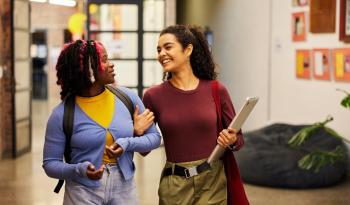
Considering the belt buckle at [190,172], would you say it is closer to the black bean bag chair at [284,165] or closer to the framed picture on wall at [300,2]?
the black bean bag chair at [284,165]

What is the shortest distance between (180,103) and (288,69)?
5.85 m

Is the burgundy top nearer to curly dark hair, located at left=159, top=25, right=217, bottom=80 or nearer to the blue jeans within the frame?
curly dark hair, located at left=159, top=25, right=217, bottom=80

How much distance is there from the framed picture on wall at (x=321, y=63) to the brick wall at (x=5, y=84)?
388 cm

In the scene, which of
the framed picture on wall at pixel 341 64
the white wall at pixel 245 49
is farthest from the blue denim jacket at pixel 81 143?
the white wall at pixel 245 49

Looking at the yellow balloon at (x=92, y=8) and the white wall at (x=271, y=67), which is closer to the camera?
the white wall at (x=271, y=67)

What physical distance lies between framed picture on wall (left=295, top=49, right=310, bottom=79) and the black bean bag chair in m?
0.96

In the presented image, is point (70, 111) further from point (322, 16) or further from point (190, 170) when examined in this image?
point (322, 16)

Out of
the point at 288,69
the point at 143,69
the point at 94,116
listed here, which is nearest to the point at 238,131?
the point at 94,116

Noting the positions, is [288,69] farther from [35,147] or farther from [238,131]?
[238,131]

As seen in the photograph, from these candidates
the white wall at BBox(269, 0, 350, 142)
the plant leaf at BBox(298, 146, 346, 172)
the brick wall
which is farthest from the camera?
the brick wall

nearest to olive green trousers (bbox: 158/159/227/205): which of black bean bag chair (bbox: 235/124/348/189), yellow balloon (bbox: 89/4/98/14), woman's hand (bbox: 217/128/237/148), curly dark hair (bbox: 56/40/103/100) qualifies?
woman's hand (bbox: 217/128/237/148)

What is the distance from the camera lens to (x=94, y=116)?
250cm

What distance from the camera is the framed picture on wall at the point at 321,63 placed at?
748 cm

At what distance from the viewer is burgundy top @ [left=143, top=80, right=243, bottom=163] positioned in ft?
8.93
